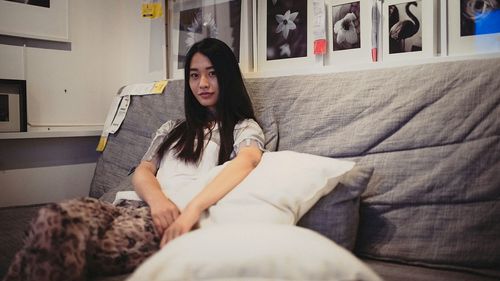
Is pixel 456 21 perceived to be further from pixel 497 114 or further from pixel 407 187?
pixel 407 187

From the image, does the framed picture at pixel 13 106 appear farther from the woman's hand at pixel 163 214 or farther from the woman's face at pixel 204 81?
the woman's hand at pixel 163 214

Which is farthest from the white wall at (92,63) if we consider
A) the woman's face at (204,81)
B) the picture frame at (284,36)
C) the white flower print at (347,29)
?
the white flower print at (347,29)

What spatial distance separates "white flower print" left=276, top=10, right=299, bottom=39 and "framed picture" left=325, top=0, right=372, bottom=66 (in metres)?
0.17

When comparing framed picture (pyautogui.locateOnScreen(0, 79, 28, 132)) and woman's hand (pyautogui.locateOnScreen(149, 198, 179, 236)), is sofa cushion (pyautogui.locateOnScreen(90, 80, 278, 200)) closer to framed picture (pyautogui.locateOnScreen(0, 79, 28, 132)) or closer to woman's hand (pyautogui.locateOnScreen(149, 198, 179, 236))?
framed picture (pyautogui.locateOnScreen(0, 79, 28, 132))

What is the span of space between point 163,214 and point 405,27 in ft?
3.42

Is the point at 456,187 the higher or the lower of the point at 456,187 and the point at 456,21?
the lower

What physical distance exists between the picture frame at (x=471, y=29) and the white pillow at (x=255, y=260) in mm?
953

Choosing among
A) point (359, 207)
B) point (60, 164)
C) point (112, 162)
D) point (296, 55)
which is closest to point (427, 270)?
point (359, 207)

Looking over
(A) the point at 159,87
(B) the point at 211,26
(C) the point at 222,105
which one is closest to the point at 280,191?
(C) the point at 222,105

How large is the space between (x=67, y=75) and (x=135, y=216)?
54.3 inches

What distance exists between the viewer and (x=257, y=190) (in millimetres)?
1077

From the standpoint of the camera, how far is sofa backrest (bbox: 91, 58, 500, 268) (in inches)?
43.8

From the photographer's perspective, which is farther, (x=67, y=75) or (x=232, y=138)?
(x=67, y=75)

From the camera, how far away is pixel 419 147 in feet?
3.97
